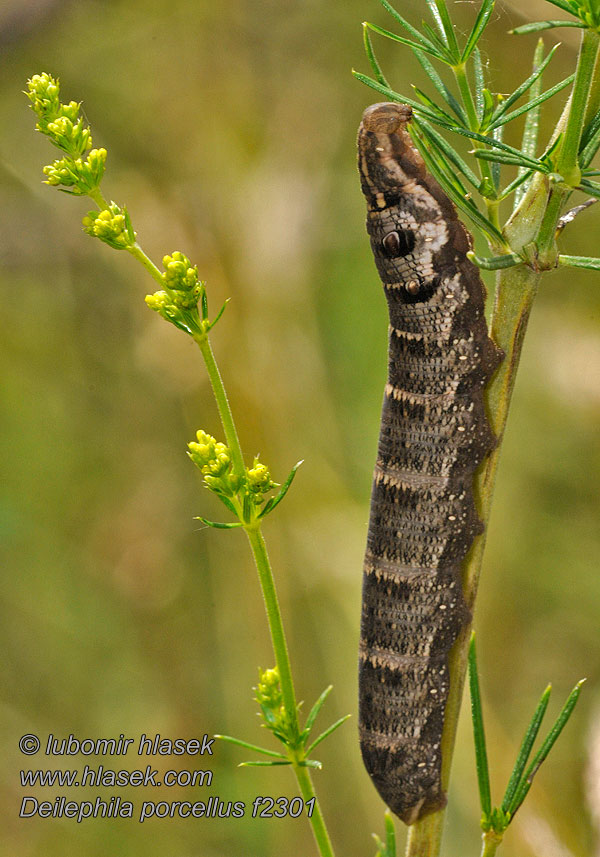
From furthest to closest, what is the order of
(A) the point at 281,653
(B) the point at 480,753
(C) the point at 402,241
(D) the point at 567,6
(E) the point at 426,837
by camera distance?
(C) the point at 402,241 → (E) the point at 426,837 → (B) the point at 480,753 → (A) the point at 281,653 → (D) the point at 567,6

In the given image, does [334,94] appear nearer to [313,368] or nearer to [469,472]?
[313,368]

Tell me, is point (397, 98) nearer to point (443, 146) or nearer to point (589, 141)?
point (443, 146)

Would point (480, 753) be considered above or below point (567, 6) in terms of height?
below

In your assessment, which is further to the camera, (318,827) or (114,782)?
(114,782)

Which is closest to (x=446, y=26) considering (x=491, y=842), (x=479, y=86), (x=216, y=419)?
(x=479, y=86)

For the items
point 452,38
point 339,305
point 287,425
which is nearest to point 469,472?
point 452,38

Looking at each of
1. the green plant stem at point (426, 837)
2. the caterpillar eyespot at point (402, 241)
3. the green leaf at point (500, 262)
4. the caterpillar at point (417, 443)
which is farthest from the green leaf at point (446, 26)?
the green plant stem at point (426, 837)

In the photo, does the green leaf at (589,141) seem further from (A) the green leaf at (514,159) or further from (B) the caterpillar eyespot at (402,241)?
(B) the caterpillar eyespot at (402,241)

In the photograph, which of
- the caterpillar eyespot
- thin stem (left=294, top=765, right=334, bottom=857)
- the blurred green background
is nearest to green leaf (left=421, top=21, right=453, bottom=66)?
the caterpillar eyespot
